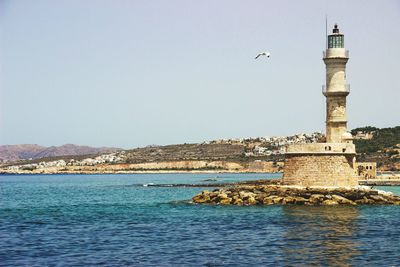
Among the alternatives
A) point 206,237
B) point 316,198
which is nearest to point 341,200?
point 316,198

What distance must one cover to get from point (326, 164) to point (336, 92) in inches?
195

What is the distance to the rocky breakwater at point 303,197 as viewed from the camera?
1479 inches

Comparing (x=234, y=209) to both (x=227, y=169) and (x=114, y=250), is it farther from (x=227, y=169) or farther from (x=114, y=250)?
(x=227, y=169)

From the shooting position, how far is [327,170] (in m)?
39.6

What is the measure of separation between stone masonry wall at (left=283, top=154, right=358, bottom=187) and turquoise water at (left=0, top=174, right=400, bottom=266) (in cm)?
333

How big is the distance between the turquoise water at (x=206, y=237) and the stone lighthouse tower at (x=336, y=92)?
668 cm

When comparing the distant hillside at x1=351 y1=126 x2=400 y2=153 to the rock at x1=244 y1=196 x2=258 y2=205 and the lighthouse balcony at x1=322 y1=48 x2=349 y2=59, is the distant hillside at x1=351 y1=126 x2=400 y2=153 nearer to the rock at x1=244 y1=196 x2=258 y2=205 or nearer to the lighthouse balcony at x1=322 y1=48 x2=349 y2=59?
the lighthouse balcony at x1=322 y1=48 x2=349 y2=59

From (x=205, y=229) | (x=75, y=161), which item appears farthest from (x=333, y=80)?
(x=75, y=161)

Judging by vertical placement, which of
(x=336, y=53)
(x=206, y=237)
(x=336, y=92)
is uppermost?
(x=336, y=53)

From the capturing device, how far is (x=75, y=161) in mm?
190250

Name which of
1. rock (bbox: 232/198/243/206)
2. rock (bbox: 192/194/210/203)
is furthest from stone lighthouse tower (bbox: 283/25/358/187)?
rock (bbox: 192/194/210/203)

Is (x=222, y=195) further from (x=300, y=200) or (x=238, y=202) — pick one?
(x=300, y=200)

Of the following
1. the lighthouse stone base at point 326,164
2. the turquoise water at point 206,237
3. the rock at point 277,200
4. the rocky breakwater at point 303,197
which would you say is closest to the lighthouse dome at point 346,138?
the lighthouse stone base at point 326,164

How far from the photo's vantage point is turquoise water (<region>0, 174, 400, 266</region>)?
2108 cm
